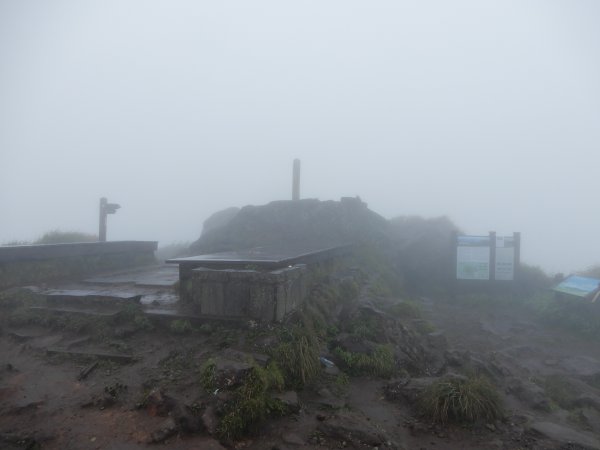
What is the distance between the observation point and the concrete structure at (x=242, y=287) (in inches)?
227

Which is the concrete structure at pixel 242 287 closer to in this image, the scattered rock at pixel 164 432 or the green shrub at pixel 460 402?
the scattered rock at pixel 164 432

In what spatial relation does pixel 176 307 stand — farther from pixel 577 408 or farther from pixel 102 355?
pixel 577 408

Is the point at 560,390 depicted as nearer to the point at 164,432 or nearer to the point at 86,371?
the point at 164,432

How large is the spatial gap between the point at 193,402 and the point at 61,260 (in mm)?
6496

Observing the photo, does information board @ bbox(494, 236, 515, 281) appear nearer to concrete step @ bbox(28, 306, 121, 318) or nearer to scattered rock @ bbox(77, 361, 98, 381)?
concrete step @ bbox(28, 306, 121, 318)

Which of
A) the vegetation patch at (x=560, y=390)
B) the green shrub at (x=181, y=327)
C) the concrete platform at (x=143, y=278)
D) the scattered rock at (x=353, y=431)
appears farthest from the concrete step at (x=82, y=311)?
the vegetation patch at (x=560, y=390)

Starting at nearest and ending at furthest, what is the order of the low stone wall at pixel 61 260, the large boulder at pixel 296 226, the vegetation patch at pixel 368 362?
the vegetation patch at pixel 368 362
the low stone wall at pixel 61 260
the large boulder at pixel 296 226

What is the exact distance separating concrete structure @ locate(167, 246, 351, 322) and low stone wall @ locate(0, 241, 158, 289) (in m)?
3.70

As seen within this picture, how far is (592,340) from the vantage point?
9.67 metres

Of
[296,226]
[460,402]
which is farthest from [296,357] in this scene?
[296,226]

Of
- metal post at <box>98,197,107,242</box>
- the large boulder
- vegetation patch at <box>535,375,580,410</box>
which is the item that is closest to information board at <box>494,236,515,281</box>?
the large boulder

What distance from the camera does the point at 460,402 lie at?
14.4 ft

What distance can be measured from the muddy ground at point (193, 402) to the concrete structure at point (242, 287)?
30 centimetres

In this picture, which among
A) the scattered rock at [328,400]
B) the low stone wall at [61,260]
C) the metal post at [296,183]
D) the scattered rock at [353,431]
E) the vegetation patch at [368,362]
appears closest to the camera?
the scattered rock at [353,431]
